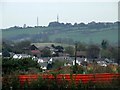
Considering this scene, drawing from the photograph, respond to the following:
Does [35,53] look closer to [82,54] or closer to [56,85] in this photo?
[82,54]

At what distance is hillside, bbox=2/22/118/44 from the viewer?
485 centimetres

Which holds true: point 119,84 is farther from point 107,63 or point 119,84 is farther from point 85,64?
point 85,64

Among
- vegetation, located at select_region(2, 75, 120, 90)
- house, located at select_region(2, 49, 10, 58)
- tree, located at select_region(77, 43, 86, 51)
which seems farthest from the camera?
tree, located at select_region(77, 43, 86, 51)

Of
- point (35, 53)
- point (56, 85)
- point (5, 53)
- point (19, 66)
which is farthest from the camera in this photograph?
point (35, 53)

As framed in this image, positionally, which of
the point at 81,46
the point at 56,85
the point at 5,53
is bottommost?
the point at 56,85

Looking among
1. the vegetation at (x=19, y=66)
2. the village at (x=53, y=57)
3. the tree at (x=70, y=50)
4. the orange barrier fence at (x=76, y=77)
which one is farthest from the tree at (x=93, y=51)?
the vegetation at (x=19, y=66)

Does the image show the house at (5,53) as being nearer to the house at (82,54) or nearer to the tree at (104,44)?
the house at (82,54)

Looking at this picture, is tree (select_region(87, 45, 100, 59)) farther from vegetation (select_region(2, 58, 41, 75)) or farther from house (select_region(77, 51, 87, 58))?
vegetation (select_region(2, 58, 41, 75))

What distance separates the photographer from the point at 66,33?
5.05 m

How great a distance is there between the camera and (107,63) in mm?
4547

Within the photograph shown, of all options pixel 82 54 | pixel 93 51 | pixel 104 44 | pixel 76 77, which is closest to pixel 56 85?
pixel 76 77

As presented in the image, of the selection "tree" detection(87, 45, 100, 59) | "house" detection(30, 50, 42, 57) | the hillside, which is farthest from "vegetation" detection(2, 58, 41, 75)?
"tree" detection(87, 45, 100, 59)

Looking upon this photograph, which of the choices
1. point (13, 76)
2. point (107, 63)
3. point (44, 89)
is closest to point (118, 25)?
point (107, 63)

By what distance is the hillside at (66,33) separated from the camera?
4.85 meters
